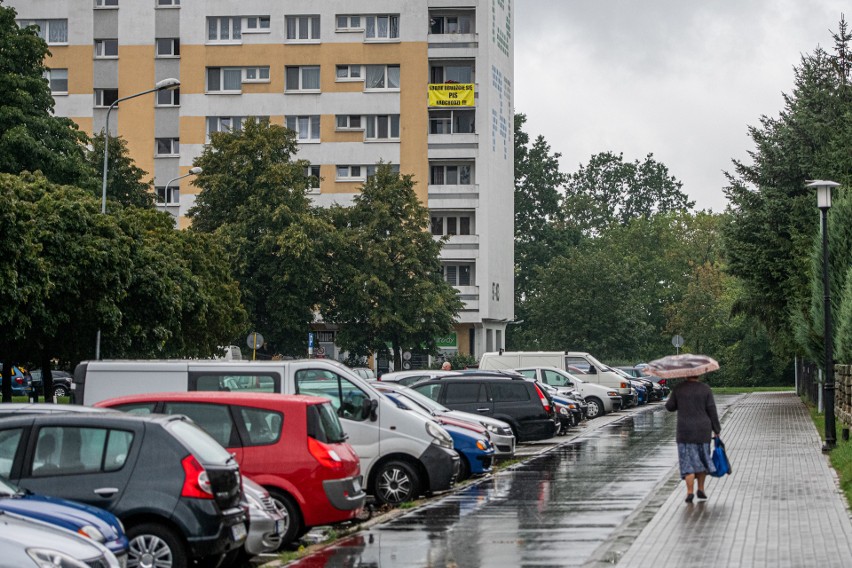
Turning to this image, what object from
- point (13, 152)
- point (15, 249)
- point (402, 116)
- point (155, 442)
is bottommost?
point (155, 442)

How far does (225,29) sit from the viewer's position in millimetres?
77750

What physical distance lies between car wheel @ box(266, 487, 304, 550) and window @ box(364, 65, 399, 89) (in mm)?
64175

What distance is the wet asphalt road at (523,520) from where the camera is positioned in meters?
13.7

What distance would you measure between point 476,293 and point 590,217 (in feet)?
157

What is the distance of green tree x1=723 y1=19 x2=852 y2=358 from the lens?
41.5m

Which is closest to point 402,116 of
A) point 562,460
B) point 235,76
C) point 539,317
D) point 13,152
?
point 235,76

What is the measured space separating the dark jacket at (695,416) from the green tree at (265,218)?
42.6 meters

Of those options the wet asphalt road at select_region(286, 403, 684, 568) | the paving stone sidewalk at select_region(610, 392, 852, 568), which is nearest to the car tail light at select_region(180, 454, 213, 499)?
the wet asphalt road at select_region(286, 403, 684, 568)

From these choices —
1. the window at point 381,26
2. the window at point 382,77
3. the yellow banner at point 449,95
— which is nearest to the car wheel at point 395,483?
the yellow banner at point 449,95

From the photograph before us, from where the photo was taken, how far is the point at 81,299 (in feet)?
114

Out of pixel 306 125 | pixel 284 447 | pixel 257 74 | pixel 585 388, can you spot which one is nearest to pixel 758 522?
pixel 284 447

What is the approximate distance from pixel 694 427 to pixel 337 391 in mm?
4664

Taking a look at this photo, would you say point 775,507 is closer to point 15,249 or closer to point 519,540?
point 519,540

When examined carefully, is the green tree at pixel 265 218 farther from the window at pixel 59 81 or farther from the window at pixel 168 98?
the window at pixel 59 81
